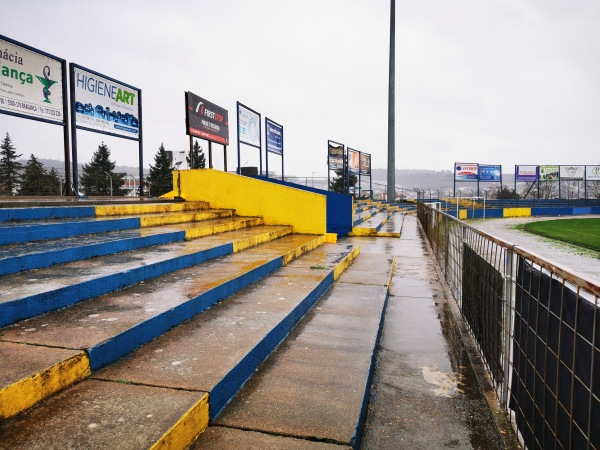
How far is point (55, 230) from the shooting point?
14.0 feet

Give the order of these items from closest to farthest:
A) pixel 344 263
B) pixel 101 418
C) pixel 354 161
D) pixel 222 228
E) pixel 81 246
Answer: pixel 101 418 → pixel 81 246 → pixel 344 263 → pixel 222 228 → pixel 354 161

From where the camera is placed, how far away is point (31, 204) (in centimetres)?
503

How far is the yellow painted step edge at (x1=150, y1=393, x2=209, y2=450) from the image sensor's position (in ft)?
5.51

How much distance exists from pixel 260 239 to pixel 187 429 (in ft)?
16.4

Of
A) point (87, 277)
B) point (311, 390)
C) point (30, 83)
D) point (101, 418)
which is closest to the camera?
point (101, 418)

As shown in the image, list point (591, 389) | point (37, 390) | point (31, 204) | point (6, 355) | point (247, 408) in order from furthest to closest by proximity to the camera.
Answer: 1. point (31, 204)
2. point (247, 408)
3. point (6, 355)
4. point (37, 390)
5. point (591, 389)

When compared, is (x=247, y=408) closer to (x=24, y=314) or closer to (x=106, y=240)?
(x=24, y=314)

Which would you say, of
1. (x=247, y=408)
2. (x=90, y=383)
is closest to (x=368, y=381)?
(x=247, y=408)

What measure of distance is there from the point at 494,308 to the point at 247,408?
1939mm

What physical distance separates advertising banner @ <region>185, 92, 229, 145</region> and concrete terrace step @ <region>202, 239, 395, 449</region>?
737cm

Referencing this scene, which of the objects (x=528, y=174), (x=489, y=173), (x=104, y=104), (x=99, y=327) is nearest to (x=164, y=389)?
(x=99, y=327)

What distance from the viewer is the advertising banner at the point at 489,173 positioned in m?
47.8

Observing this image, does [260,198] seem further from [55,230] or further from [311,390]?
[311,390]

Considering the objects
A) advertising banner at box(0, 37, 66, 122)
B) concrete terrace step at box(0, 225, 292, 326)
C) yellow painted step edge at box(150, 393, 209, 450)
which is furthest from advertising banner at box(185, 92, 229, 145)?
yellow painted step edge at box(150, 393, 209, 450)
